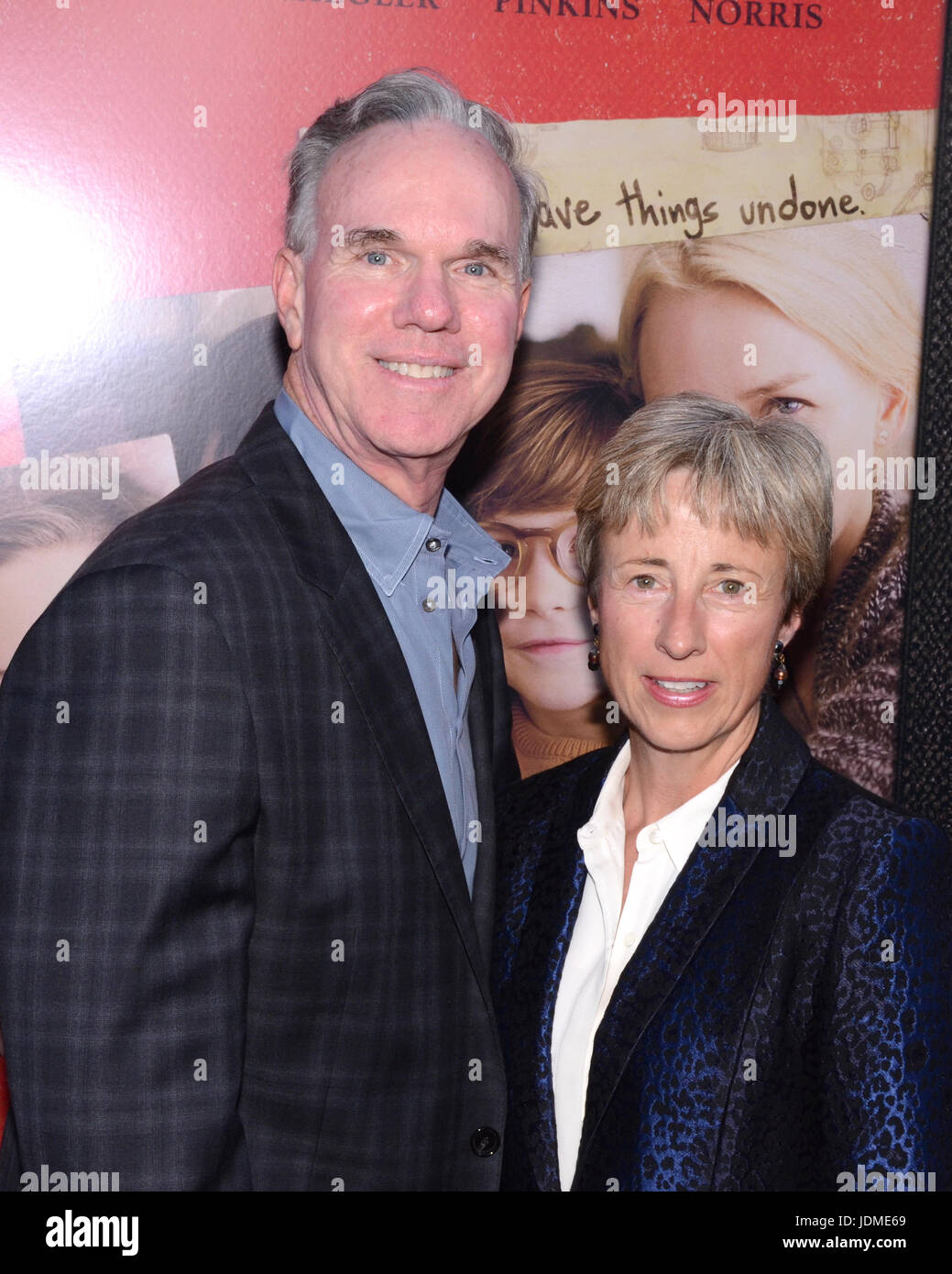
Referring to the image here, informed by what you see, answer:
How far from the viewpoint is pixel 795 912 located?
1560mm

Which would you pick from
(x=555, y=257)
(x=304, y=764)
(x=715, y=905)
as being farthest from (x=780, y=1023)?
(x=555, y=257)

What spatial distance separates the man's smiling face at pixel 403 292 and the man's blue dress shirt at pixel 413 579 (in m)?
0.04

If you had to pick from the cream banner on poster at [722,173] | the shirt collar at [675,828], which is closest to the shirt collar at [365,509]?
the shirt collar at [675,828]

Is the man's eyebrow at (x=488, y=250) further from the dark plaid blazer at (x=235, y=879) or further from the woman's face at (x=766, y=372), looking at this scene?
the woman's face at (x=766, y=372)

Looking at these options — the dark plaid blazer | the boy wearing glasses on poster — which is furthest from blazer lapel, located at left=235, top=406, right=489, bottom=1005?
the boy wearing glasses on poster

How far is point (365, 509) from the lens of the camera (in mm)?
1719

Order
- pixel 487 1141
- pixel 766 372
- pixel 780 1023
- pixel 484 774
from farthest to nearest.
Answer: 1. pixel 766 372
2. pixel 484 774
3. pixel 487 1141
4. pixel 780 1023

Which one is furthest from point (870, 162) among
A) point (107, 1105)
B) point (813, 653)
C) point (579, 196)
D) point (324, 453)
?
point (107, 1105)

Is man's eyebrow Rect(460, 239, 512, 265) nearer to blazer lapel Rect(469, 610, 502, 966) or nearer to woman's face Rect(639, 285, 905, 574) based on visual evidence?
blazer lapel Rect(469, 610, 502, 966)

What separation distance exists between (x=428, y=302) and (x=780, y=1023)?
1.03m

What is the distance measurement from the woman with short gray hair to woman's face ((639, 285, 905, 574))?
0.73 metres

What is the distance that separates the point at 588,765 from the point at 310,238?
0.91 m

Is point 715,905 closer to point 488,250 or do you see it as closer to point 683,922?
point 683,922
